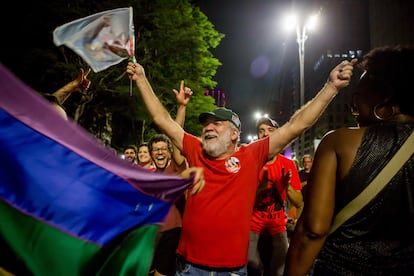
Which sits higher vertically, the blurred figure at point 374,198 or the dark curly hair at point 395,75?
the dark curly hair at point 395,75

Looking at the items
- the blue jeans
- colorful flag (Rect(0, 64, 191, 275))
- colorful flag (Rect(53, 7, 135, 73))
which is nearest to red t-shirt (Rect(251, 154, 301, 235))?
the blue jeans

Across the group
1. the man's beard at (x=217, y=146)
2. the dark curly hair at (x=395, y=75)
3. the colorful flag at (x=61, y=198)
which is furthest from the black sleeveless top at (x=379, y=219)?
the man's beard at (x=217, y=146)

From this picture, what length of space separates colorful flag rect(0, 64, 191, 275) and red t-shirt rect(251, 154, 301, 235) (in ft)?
9.11

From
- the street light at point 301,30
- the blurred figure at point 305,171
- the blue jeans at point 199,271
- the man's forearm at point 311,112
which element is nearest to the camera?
the blue jeans at point 199,271

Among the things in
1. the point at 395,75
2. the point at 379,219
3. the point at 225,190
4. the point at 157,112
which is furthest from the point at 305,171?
the point at 379,219

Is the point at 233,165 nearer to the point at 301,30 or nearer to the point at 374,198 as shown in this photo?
the point at 374,198

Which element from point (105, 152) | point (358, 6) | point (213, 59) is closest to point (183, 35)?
point (213, 59)

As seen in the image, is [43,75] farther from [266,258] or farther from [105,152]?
[105,152]

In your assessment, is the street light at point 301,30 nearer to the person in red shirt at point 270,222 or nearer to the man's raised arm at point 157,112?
the person in red shirt at point 270,222

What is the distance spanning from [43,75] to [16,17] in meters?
2.89

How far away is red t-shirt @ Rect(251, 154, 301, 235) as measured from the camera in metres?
5.23

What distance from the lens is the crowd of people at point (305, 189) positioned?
2273 millimetres

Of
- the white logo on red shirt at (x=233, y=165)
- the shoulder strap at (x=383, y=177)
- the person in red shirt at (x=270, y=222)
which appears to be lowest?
A: the person in red shirt at (x=270, y=222)

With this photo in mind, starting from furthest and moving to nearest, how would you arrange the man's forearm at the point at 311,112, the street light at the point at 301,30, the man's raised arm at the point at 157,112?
1. the street light at the point at 301,30
2. the man's raised arm at the point at 157,112
3. the man's forearm at the point at 311,112
